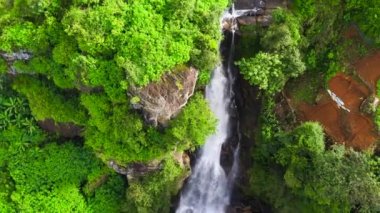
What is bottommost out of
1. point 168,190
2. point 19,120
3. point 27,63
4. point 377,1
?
point 168,190

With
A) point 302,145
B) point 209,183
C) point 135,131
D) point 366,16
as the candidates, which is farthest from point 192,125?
point 366,16

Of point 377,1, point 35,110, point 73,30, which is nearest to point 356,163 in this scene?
point 377,1

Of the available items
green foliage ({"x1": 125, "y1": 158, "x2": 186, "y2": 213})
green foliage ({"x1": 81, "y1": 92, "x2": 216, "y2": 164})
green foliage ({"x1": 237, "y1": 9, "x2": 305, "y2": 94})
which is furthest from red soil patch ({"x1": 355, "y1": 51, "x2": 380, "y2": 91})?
green foliage ({"x1": 125, "y1": 158, "x2": 186, "y2": 213})

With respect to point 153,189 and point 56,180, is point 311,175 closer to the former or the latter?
point 153,189

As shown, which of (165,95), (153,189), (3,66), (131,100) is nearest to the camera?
(131,100)

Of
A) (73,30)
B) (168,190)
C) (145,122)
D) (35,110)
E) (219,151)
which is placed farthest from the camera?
(219,151)

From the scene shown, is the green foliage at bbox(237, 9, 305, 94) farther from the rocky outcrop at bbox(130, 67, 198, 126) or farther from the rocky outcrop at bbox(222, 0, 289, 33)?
the rocky outcrop at bbox(130, 67, 198, 126)

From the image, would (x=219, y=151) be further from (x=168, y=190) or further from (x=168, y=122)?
(x=168, y=122)
